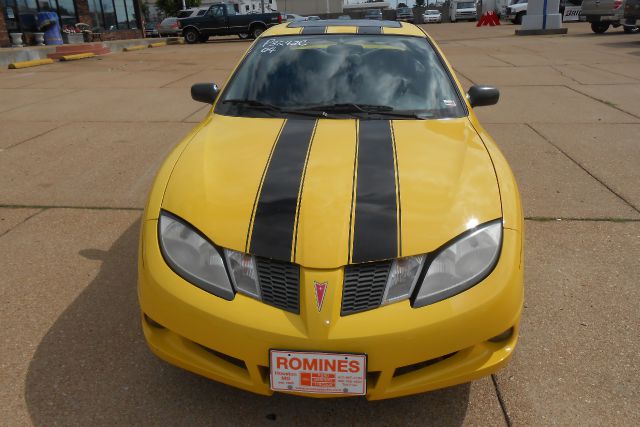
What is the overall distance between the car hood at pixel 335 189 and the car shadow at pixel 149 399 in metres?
0.70

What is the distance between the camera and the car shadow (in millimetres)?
2098

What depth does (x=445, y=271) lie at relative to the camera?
6.15 feet

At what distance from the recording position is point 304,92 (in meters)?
3.06

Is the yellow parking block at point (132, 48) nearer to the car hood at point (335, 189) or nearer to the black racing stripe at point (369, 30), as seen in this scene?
the black racing stripe at point (369, 30)

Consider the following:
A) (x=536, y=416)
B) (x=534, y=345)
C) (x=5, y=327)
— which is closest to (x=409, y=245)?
(x=536, y=416)

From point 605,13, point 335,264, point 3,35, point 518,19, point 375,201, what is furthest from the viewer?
point 518,19

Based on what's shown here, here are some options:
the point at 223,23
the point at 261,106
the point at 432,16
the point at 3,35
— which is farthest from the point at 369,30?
the point at 432,16

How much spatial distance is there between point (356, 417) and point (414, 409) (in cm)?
25

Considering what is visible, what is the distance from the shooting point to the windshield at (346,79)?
2971 millimetres

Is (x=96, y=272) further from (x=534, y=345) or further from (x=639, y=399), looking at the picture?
(x=639, y=399)

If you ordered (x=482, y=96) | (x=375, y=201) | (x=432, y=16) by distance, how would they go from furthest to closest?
(x=432, y=16), (x=482, y=96), (x=375, y=201)

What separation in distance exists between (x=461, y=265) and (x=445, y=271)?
0.07 metres

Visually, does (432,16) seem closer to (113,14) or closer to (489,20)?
(489,20)

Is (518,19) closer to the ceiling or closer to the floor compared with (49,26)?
closer to the floor
